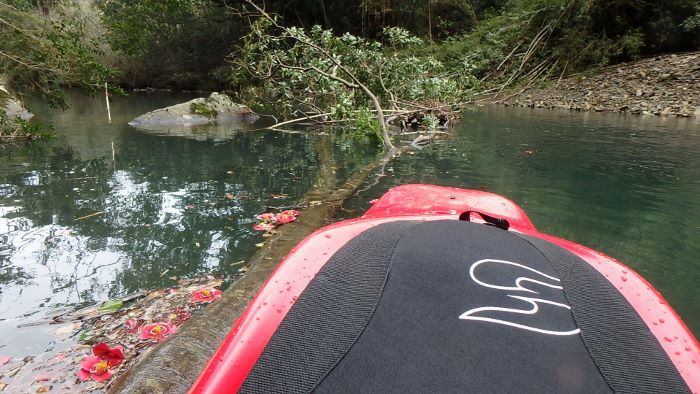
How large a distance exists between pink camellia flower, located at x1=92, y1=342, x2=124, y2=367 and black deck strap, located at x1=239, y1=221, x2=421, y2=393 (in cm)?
116

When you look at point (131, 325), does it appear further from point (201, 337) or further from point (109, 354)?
point (201, 337)

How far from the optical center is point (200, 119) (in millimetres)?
10117

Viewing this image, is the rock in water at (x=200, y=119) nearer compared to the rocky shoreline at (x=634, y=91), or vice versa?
the rock in water at (x=200, y=119)

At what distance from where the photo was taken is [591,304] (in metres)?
1.13

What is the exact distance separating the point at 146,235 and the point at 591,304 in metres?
3.07

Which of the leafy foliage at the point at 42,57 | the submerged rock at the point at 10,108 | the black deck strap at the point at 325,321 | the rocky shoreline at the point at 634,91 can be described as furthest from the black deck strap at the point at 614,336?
the rocky shoreline at the point at 634,91

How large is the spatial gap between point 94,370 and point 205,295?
719 millimetres

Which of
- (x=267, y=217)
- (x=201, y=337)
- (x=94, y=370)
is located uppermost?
(x=267, y=217)

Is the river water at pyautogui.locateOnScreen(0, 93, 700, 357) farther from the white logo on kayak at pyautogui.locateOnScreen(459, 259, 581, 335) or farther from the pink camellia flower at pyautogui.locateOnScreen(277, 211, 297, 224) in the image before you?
the white logo on kayak at pyautogui.locateOnScreen(459, 259, 581, 335)

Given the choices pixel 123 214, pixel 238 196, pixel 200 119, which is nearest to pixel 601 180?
pixel 238 196

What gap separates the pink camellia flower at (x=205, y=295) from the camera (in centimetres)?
243

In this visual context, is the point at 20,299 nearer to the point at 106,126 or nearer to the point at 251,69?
the point at 251,69

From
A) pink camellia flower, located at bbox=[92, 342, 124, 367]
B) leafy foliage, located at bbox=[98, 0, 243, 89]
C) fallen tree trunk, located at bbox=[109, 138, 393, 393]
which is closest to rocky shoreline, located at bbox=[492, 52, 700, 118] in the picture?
fallen tree trunk, located at bbox=[109, 138, 393, 393]

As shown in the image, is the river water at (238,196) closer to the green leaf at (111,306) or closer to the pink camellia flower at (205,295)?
the green leaf at (111,306)
